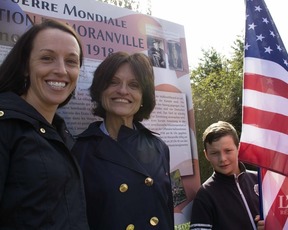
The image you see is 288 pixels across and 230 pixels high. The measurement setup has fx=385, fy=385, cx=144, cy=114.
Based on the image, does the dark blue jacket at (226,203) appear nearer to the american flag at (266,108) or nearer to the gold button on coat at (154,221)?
the american flag at (266,108)

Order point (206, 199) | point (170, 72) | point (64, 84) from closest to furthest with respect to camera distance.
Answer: point (64, 84) → point (206, 199) → point (170, 72)

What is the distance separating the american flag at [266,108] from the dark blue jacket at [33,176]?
162cm

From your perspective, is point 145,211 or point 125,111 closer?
point 145,211

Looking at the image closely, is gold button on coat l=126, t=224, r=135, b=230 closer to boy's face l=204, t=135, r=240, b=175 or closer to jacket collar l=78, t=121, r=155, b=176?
jacket collar l=78, t=121, r=155, b=176

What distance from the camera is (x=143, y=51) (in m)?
3.41

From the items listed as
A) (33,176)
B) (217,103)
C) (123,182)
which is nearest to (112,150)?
(123,182)

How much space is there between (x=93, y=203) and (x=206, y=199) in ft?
4.01

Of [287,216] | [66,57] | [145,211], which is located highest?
[66,57]

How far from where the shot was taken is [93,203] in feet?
6.91

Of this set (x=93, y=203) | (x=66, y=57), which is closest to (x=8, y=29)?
(x=66, y=57)

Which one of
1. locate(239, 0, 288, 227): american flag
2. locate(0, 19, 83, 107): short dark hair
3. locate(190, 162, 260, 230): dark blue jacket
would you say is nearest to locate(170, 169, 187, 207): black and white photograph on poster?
locate(190, 162, 260, 230): dark blue jacket

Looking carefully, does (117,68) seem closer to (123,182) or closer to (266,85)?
(123,182)

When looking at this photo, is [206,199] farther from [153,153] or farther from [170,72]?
[170,72]

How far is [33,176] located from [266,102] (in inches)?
79.7
